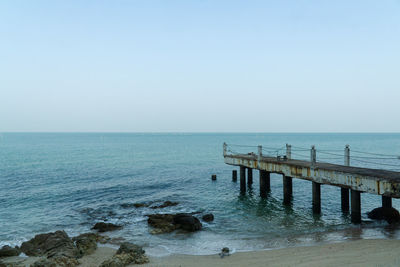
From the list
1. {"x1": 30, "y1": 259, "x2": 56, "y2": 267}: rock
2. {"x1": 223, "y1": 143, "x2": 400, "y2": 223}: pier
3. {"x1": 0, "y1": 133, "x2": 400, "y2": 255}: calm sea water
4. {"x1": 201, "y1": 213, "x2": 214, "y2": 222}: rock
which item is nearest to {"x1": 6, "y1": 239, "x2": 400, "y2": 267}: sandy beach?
{"x1": 0, "y1": 133, "x2": 400, "y2": 255}: calm sea water

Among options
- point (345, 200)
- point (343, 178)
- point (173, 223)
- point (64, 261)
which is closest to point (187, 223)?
point (173, 223)

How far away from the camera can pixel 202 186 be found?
29.3m

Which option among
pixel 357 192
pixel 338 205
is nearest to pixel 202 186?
pixel 338 205

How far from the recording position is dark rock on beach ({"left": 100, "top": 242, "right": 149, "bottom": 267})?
10656 mm

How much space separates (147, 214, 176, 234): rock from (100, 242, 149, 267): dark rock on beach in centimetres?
347

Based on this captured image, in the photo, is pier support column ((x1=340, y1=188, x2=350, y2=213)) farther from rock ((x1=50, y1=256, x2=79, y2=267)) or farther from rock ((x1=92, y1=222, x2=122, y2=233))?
rock ((x1=50, y1=256, x2=79, y2=267))

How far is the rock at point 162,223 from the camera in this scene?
15.5 metres

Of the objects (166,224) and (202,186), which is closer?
(166,224)

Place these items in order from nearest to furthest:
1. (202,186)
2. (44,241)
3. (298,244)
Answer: (298,244) → (44,241) → (202,186)

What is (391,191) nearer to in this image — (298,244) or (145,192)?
(298,244)

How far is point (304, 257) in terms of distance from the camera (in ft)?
35.4

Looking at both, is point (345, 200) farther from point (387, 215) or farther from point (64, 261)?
point (64, 261)

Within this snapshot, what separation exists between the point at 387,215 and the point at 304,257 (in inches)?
315

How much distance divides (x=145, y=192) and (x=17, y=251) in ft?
47.1
